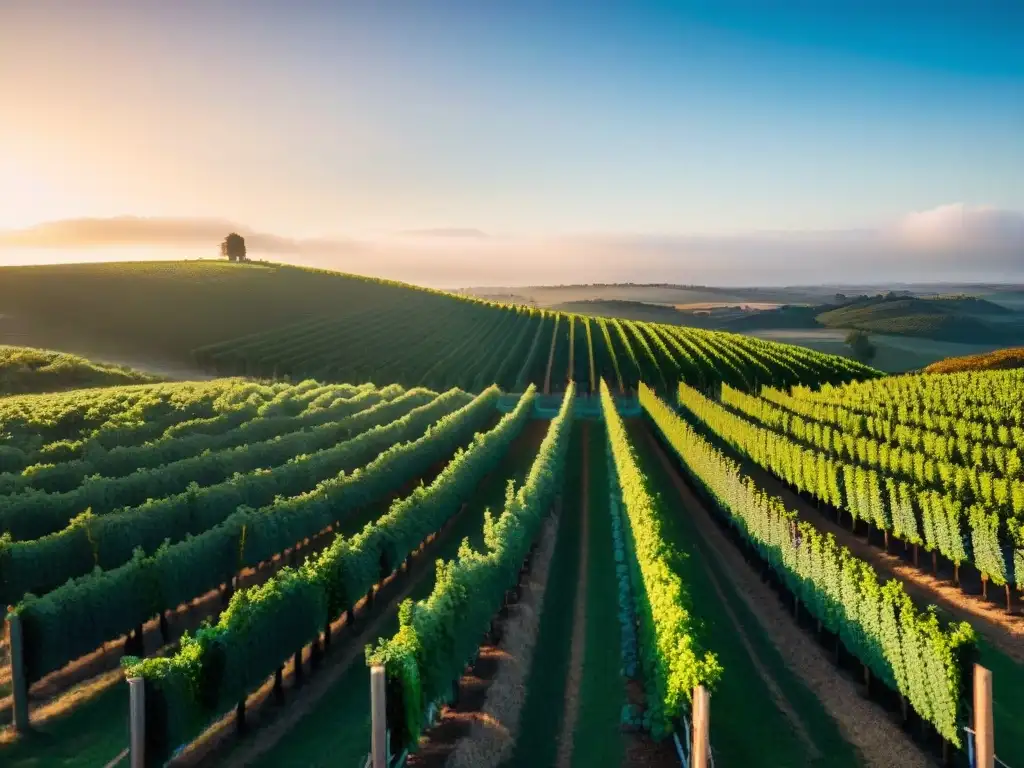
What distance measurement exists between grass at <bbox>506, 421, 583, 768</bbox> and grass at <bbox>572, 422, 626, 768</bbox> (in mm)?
493

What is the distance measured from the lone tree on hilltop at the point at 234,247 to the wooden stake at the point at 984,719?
156687mm

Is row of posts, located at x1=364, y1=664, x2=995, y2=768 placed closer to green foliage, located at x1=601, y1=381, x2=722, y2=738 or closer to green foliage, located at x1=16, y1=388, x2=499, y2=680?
green foliage, located at x1=601, y1=381, x2=722, y2=738

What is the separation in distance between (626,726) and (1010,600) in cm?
1444

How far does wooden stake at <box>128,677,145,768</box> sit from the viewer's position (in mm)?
12266

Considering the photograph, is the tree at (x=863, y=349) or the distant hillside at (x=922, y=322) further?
the distant hillside at (x=922, y=322)

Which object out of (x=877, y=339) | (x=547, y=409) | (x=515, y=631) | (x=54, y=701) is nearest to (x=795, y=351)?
(x=547, y=409)

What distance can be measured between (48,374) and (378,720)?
1960 inches

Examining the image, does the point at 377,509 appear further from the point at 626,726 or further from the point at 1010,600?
the point at 1010,600

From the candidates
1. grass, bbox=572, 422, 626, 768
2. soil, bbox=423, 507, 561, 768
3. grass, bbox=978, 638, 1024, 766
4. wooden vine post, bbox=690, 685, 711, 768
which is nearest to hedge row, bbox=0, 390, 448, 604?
soil, bbox=423, 507, 561, 768

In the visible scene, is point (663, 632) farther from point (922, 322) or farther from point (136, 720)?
point (922, 322)

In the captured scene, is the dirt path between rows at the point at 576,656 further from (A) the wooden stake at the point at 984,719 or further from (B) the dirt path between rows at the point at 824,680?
(A) the wooden stake at the point at 984,719

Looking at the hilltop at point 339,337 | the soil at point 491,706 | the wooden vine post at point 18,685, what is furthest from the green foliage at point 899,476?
the hilltop at point 339,337

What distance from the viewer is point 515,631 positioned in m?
19.8

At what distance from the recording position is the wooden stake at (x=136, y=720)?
12.3 meters
